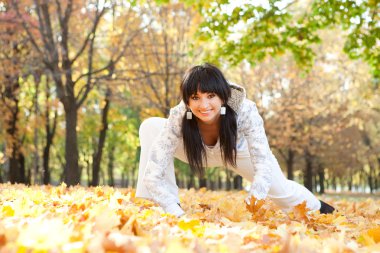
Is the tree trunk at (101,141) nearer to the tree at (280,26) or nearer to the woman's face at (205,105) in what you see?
the tree at (280,26)

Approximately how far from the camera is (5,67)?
13.4m

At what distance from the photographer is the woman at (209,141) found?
11.4 ft

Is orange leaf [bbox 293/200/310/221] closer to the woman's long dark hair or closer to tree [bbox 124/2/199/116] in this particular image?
the woman's long dark hair

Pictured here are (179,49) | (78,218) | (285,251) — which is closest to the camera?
(285,251)

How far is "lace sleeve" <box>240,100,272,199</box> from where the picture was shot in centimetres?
357

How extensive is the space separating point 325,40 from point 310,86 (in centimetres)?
293

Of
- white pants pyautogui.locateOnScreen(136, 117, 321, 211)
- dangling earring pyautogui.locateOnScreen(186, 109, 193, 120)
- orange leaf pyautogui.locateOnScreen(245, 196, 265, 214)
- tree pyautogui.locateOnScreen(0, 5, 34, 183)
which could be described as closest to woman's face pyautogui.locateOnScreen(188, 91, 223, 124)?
dangling earring pyautogui.locateOnScreen(186, 109, 193, 120)

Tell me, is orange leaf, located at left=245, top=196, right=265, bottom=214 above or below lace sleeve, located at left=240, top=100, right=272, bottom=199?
below

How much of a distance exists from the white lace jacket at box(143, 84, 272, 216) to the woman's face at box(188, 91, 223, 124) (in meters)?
0.24

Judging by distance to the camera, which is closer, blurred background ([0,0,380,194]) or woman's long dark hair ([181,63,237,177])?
woman's long dark hair ([181,63,237,177])

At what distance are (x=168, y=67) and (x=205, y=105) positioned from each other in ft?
37.6

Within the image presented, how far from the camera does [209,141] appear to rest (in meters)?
4.01

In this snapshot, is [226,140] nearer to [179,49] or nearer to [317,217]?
[317,217]

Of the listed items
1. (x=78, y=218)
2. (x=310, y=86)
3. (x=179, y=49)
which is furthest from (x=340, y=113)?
(x=78, y=218)
